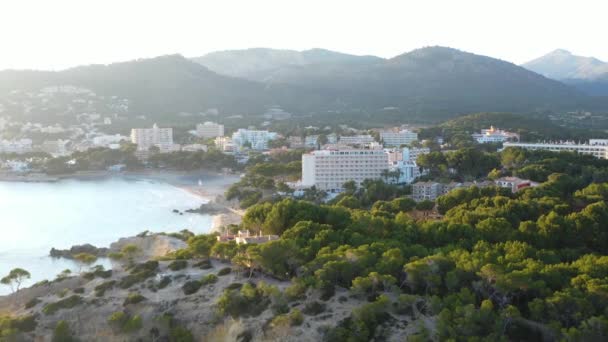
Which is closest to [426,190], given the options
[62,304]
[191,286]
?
[191,286]

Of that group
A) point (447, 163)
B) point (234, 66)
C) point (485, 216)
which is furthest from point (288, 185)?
point (234, 66)

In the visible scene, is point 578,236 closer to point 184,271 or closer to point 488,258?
point 488,258

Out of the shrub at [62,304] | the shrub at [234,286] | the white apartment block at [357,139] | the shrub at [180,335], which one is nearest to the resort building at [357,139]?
the white apartment block at [357,139]

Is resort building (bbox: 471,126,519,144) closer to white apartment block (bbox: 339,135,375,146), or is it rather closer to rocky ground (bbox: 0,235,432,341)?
white apartment block (bbox: 339,135,375,146)

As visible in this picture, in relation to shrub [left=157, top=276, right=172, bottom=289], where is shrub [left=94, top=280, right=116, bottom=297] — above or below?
below

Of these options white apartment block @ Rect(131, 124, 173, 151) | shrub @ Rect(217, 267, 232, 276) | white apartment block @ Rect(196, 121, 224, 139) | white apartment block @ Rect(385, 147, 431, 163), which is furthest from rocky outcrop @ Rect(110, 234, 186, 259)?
white apartment block @ Rect(196, 121, 224, 139)

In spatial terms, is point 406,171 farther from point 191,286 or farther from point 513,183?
point 191,286

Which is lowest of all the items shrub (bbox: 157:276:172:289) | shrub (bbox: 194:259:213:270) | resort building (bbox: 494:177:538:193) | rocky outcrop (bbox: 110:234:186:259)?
rocky outcrop (bbox: 110:234:186:259)
